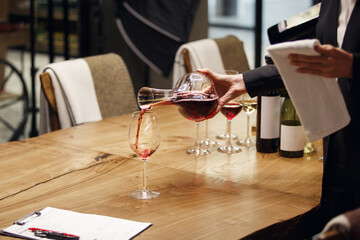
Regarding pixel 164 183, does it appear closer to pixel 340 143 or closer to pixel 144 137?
pixel 144 137

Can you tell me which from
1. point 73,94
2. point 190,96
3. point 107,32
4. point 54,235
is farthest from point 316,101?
point 107,32

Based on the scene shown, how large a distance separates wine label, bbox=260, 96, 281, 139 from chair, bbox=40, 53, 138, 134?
0.86m

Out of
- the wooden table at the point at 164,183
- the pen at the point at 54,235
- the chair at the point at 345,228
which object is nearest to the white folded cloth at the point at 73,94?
the wooden table at the point at 164,183

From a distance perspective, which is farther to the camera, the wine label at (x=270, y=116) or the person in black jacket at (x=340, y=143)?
the wine label at (x=270, y=116)

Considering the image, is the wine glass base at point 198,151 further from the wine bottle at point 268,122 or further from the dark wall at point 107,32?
the dark wall at point 107,32

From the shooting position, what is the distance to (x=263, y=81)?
1.76 meters

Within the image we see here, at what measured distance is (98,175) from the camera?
1.68 m

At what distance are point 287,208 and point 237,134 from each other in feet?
2.36

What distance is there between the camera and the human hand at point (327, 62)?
4.31ft

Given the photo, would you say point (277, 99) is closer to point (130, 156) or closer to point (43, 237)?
point (130, 156)

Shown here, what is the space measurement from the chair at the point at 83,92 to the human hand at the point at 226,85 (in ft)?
2.41

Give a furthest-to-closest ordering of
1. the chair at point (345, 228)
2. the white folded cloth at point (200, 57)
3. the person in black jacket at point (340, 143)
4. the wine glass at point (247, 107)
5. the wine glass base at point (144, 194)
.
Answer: the white folded cloth at point (200, 57) < the wine glass at point (247, 107) < the wine glass base at point (144, 194) < the person in black jacket at point (340, 143) < the chair at point (345, 228)

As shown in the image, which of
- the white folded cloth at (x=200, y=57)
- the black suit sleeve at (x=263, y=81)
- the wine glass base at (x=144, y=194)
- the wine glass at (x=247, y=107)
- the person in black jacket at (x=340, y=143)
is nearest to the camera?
the person in black jacket at (x=340, y=143)

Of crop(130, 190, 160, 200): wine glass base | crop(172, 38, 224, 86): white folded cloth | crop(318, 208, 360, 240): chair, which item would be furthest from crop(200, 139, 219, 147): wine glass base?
crop(318, 208, 360, 240): chair
